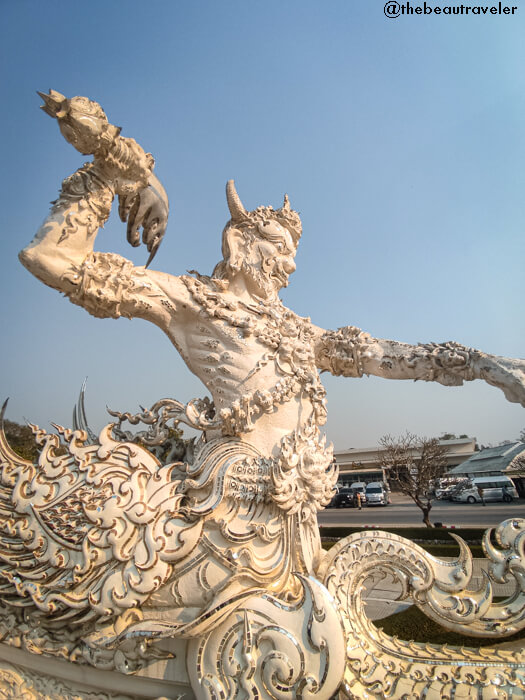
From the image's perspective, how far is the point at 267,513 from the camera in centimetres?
259

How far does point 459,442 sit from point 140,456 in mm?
36597

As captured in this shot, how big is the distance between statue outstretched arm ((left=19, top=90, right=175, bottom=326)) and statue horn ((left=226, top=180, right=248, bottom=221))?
29.9 inches

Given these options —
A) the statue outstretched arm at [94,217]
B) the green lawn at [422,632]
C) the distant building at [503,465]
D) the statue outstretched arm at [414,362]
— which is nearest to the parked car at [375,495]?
the distant building at [503,465]

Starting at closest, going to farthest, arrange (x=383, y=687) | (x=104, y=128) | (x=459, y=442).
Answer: (x=383, y=687) < (x=104, y=128) < (x=459, y=442)

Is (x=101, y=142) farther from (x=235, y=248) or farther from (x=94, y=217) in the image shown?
(x=235, y=248)

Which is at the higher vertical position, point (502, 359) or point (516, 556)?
point (502, 359)

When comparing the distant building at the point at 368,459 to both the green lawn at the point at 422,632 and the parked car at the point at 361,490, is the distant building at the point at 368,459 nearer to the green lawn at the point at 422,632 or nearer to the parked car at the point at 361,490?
the parked car at the point at 361,490

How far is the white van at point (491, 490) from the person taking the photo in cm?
2302

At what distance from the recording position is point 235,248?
3625mm

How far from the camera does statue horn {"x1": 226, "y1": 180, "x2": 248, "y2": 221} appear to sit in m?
3.67

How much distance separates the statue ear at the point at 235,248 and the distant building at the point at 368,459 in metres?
30.3

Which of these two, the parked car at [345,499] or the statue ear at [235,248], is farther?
the parked car at [345,499]

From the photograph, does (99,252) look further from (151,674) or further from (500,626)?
(500,626)

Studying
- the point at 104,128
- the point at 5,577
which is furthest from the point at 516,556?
the point at 104,128
